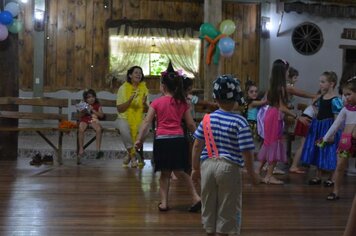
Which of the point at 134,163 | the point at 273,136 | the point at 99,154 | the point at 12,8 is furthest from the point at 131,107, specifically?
Result: the point at 12,8

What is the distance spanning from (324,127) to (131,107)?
2.62 meters

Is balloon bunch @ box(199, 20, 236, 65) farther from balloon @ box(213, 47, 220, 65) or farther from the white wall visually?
the white wall

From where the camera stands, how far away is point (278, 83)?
5.48m

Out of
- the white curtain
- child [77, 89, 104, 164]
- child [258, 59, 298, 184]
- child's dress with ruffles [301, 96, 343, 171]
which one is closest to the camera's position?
child's dress with ruffles [301, 96, 343, 171]

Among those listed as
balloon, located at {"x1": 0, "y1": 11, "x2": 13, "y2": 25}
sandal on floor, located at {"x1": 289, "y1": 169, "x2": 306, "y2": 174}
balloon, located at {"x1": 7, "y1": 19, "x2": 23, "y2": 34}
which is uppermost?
balloon, located at {"x1": 0, "y1": 11, "x2": 13, "y2": 25}

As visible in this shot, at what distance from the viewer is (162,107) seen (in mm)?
4117

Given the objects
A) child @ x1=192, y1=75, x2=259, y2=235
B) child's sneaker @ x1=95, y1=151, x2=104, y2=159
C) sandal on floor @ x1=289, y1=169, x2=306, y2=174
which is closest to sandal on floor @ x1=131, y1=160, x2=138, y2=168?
child's sneaker @ x1=95, y1=151, x2=104, y2=159

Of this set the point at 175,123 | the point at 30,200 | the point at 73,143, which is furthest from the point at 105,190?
the point at 73,143

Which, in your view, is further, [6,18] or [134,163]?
[6,18]

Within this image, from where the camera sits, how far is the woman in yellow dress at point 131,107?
21.9ft

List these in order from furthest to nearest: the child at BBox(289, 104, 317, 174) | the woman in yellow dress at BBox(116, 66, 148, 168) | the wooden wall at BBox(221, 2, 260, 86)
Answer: the wooden wall at BBox(221, 2, 260, 86) → the woman in yellow dress at BBox(116, 66, 148, 168) → the child at BBox(289, 104, 317, 174)

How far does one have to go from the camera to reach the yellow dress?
6.69 m

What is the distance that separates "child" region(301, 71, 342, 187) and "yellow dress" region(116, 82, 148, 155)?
2289 millimetres

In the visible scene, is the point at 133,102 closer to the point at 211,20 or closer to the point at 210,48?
the point at 210,48
